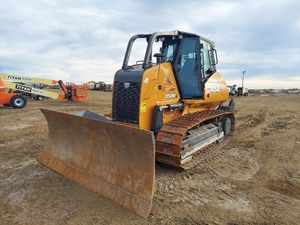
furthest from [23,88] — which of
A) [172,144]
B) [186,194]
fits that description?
[186,194]

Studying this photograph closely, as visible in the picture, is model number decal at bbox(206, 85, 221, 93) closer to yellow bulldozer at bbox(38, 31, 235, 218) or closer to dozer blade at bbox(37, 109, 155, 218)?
yellow bulldozer at bbox(38, 31, 235, 218)

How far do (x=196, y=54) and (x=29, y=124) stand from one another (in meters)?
7.43

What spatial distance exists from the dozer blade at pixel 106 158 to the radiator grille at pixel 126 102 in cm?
96

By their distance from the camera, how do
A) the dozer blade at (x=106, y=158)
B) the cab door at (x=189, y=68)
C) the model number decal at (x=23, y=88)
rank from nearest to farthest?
the dozer blade at (x=106, y=158), the cab door at (x=189, y=68), the model number decal at (x=23, y=88)

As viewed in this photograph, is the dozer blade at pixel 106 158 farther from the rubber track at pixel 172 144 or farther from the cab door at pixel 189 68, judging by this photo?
the cab door at pixel 189 68

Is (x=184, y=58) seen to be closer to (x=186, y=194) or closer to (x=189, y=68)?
(x=189, y=68)

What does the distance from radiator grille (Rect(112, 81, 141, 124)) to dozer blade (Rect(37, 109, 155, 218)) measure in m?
0.96

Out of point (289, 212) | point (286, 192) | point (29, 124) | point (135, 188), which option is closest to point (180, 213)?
point (135, 188)

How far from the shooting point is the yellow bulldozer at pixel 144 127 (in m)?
3.53

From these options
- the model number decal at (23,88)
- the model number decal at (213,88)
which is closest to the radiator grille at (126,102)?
the model number decal at (213,88)

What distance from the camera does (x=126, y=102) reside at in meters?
5.01

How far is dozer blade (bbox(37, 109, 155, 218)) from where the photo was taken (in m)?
3.38

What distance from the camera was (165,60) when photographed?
18.7ft

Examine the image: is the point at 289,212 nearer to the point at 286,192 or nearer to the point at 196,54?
the point at 286,192
